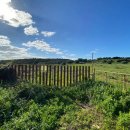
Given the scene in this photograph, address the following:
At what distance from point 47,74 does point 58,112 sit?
6314 mm

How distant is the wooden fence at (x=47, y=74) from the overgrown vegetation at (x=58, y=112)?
10.3 ft

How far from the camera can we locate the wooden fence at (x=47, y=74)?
14.7 meters

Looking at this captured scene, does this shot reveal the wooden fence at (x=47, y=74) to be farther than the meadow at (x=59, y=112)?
Yes

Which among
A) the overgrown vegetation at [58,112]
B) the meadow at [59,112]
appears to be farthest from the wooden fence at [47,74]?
the overgrown vegetation at [58,112]

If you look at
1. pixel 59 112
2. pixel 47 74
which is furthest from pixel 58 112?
pixel 47 74

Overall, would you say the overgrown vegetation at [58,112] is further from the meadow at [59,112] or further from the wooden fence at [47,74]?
the wooden fence at [47,74]

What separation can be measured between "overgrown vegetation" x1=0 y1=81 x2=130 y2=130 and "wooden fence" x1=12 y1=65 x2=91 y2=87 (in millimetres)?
3142

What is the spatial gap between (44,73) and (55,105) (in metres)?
5.53

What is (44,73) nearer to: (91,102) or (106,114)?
(91,102)

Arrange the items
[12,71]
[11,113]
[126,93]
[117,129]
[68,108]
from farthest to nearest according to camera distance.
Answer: [12,71] → [126,93] → [68,108] → [11,113] → [117,129]

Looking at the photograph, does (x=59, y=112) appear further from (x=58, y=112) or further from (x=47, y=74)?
(x=47, y=74)

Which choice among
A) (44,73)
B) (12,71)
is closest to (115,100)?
(44,73)

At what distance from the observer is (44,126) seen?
7242mm

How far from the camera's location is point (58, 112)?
342 inches
